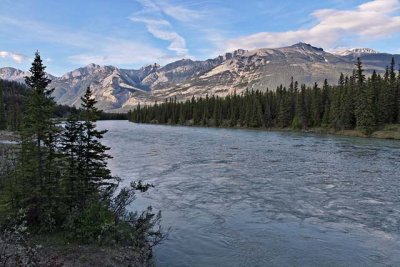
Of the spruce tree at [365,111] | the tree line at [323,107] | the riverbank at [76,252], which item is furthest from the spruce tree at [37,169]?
the tree line at [323,107]

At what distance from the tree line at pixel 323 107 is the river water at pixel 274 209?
56.5 m

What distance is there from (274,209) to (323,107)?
104 metres

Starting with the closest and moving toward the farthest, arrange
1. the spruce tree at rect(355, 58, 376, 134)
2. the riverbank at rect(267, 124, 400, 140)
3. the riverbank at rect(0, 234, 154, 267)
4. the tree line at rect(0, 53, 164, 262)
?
the riverbank at rect(0, 234, 154, 267)
the tree line at rect(0, 53, 164, 262)
the riverbank at rect(267, 124, 400, 140)
the spruce tree at rect(355, 58, 376, 134)

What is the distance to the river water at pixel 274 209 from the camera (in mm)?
17625

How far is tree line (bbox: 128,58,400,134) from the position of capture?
10104 centimetres

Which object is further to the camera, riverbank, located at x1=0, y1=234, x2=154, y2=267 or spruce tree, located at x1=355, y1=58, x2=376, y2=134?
spruce tree, located at x1=355, y1=58, x2=376, y2=134

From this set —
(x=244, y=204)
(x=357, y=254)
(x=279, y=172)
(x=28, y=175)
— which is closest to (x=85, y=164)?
(x=28, y=175)

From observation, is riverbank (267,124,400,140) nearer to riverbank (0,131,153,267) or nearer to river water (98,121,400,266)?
river water (98,121,400,266)

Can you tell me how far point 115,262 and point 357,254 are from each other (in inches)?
421

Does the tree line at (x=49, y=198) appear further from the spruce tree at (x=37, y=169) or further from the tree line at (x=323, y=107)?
the tree line at (x=323, y=107)

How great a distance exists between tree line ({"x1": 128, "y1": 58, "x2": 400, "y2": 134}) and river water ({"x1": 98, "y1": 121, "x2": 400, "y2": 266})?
5647 centimetres

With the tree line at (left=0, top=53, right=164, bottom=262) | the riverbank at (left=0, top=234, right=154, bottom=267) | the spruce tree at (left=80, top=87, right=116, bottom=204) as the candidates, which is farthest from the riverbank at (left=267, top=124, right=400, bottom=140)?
the riverbank at (left=0, top=234, right=154, bottom=267)

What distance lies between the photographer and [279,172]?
40.7m

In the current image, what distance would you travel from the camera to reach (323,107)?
123m
